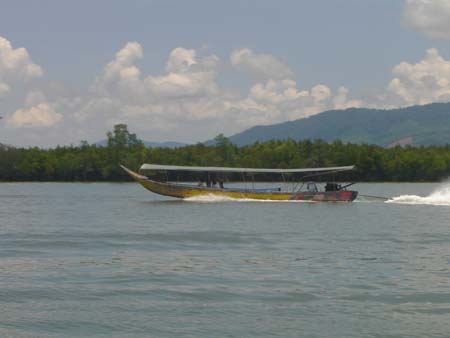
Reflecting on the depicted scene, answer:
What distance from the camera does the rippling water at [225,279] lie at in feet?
61.0

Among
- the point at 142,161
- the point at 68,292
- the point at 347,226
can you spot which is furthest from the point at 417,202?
the point at 142,161

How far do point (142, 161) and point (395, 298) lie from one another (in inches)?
5481

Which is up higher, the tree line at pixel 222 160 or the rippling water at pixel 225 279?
the tree line at pixel 222 160

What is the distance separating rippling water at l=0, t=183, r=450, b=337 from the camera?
18594mm

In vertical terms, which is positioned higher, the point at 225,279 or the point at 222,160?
the point at 222,160

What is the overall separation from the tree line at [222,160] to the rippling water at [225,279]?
4329 inches

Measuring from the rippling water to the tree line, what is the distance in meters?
110

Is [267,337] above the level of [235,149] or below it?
below

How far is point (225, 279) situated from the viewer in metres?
24.2

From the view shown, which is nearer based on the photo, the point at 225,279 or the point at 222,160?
the point at 225,279

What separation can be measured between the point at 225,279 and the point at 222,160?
453 ft

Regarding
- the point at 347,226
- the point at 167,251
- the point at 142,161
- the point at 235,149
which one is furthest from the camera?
the point at 235,149

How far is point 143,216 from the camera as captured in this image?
5184cm

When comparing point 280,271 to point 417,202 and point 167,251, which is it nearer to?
point 167,251
